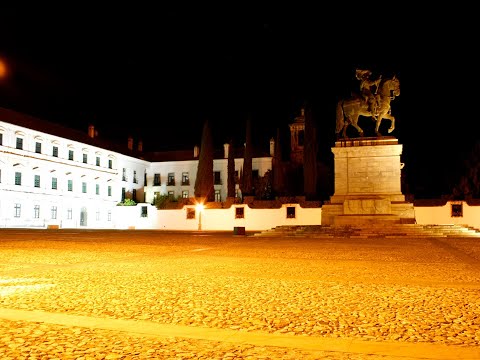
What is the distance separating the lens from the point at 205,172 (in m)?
51.0

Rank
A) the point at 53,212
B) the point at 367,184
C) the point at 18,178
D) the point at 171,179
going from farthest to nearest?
the point at 171,179, the point at 53,212, the point at 18,178, the point at 367,184

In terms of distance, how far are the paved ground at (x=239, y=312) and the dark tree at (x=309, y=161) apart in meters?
33.6

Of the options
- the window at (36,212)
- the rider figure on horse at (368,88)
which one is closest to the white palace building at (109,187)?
the window at (36,212)

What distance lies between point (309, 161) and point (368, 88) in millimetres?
17657

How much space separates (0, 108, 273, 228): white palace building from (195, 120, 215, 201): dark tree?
6.67m

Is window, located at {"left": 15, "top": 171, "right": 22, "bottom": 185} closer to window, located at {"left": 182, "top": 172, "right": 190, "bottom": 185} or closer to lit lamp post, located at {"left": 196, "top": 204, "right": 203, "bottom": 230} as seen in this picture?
lit lamp post, located at {"left": 196, "top": 204, "right": 203, "bottom": 230}

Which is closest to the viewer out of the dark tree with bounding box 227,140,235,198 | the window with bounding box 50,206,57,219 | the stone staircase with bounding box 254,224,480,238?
the stone staircase with bounding box 254,224,480,238

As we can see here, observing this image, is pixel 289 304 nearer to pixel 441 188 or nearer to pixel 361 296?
pixel 361 296

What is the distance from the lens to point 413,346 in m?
4.21

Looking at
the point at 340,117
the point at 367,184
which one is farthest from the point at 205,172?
the point at 367,184

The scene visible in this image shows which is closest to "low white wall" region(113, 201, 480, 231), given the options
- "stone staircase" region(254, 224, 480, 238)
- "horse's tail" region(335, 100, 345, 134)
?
"stone staircase" region(254, 224, 480, 238)

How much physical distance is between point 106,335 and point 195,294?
2477 mm

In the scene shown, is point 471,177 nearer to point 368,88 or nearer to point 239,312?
point 368,88

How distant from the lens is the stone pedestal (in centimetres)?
2662
